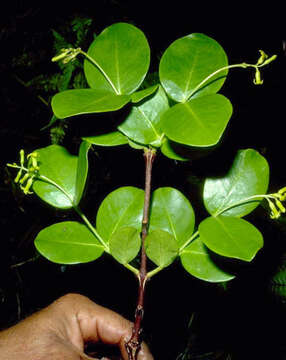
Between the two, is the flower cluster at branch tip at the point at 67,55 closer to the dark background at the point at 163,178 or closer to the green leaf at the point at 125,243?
the green leaf at the point at 125,243

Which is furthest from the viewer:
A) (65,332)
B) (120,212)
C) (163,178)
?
(163,178)

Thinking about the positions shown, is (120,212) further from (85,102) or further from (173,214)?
(85,102)

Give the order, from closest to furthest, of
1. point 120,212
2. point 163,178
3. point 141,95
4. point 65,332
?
point 141,95 → point 120,212 → point 65,332 → point 163,178

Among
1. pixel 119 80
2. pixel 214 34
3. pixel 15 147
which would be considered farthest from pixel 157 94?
pixel 15 147

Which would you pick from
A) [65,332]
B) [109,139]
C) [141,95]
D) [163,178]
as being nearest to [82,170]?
[109,139]

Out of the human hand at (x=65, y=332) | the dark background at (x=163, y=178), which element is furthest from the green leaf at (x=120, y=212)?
the dark background at (x=163, y=178)

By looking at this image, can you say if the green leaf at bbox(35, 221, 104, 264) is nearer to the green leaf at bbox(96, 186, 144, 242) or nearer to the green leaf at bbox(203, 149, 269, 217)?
Result: the green leaf at bbox(96, 186, 144, 242)

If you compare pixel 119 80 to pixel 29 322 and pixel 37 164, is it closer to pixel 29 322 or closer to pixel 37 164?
pixel 37 164

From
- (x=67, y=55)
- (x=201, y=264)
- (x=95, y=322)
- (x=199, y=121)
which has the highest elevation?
(x=67, y=55)
